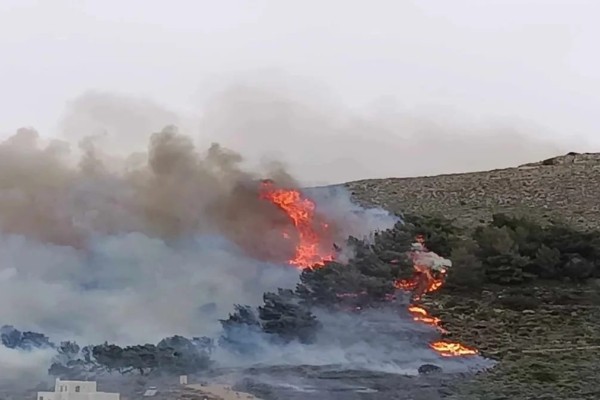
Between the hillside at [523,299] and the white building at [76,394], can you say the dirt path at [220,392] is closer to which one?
the white building at [76,394]

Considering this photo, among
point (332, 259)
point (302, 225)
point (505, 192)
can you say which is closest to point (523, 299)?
point (505, 192)

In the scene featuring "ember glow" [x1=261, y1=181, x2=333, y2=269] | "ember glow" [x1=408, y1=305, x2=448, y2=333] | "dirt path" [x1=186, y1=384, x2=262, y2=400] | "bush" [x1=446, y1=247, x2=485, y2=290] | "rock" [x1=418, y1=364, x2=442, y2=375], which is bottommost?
"dirt path" [x1=186, y1=384, x2=262, y2=400]

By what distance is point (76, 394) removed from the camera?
906 cm

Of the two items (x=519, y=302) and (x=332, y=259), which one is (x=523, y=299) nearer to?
(x=519, y=302)

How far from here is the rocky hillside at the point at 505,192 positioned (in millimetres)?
11312

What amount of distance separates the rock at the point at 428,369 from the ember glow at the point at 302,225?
1779mm

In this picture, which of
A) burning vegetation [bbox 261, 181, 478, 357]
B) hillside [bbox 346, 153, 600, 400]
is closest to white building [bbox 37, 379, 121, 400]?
burning vegetation [bbox 261, 181, 478, 357]

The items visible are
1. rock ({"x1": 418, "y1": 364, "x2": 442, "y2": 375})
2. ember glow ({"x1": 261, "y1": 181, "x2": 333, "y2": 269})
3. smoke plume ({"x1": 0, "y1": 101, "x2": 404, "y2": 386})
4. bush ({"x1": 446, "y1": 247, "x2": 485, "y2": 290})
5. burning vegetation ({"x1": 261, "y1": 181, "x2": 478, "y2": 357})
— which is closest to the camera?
rock ({"x1": 418, "y1": 364, "x2": 442, "y2": 375})

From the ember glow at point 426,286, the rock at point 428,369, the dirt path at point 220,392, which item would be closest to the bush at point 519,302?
the ember glow at point 426,286

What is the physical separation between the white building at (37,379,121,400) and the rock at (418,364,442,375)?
10.9 feet

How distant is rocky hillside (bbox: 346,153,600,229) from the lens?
1131 centimetres

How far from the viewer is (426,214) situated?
→ 11250mm

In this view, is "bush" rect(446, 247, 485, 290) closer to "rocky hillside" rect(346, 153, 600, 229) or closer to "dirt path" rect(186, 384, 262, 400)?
"rocky hillside" rect(346, 153, 600, 229)

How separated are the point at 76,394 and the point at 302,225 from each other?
3.50 meters
